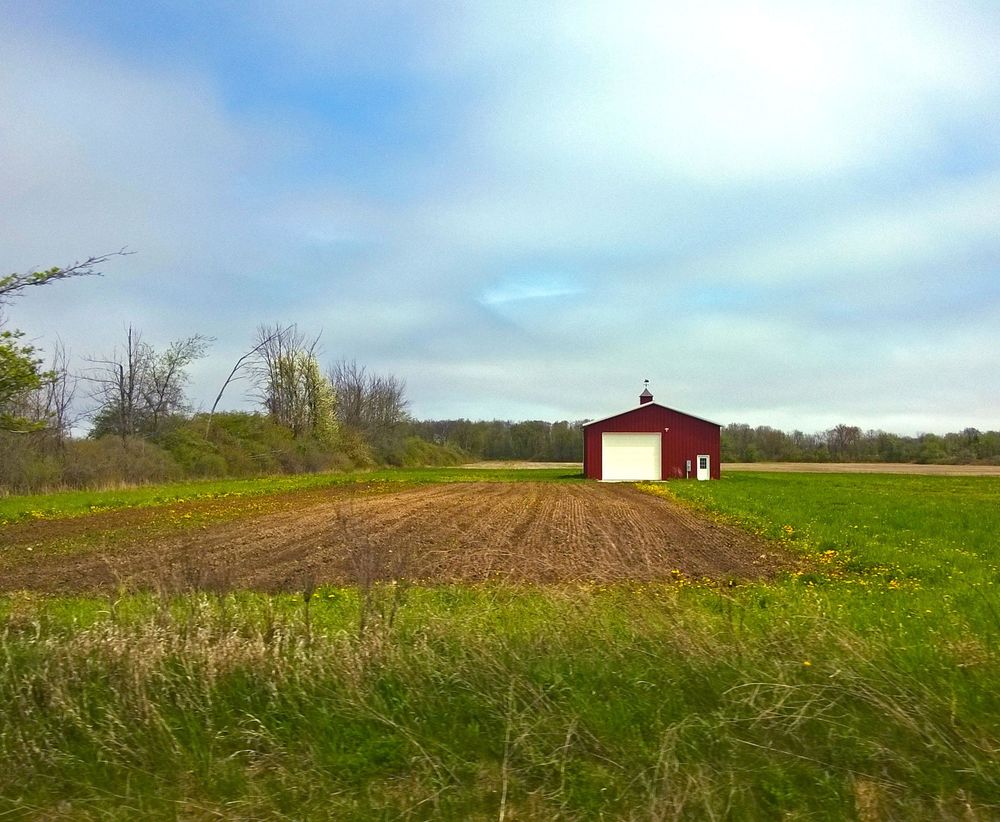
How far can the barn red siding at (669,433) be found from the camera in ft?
159

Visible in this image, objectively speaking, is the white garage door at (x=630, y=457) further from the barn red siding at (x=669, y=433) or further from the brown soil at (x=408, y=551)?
the brown soil at (x=408, y=551)

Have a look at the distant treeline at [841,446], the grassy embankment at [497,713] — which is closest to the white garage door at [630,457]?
→ the grassy embankment at [497,713]

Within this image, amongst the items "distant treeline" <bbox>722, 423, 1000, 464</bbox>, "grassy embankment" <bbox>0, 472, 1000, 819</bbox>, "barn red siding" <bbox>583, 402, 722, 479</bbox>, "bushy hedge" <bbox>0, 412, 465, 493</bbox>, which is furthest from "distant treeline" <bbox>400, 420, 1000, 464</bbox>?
"grassy embankment" <bbox>0, 472, 1000, 819</bbox>

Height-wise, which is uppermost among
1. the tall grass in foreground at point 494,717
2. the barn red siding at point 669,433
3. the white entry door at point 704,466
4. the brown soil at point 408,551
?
the barn red siding at point 669,433

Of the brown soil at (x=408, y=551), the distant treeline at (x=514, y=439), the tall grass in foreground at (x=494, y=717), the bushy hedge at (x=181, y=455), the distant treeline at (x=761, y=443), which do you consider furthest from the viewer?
the distant treeline at (x=514, y=439)

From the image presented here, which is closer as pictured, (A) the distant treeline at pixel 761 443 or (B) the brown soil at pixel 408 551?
(B) the brown soil at pixel 408 551

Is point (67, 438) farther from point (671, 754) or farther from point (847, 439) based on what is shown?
point (847, 439)

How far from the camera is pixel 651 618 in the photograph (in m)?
5.53

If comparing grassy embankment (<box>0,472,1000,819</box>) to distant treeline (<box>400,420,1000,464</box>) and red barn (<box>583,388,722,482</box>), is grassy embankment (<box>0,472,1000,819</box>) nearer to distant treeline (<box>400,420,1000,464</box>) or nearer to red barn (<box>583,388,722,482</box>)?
red barn (<box>583,388,722,482</box>)

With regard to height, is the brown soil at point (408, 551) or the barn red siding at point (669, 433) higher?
the barn red siding at point (669, 433)

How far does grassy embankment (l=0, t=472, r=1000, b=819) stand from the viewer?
374cm

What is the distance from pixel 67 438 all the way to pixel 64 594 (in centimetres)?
4000

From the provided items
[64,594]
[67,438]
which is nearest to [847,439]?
[67,438]

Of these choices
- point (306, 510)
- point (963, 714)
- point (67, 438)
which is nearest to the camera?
point (963, 714)
